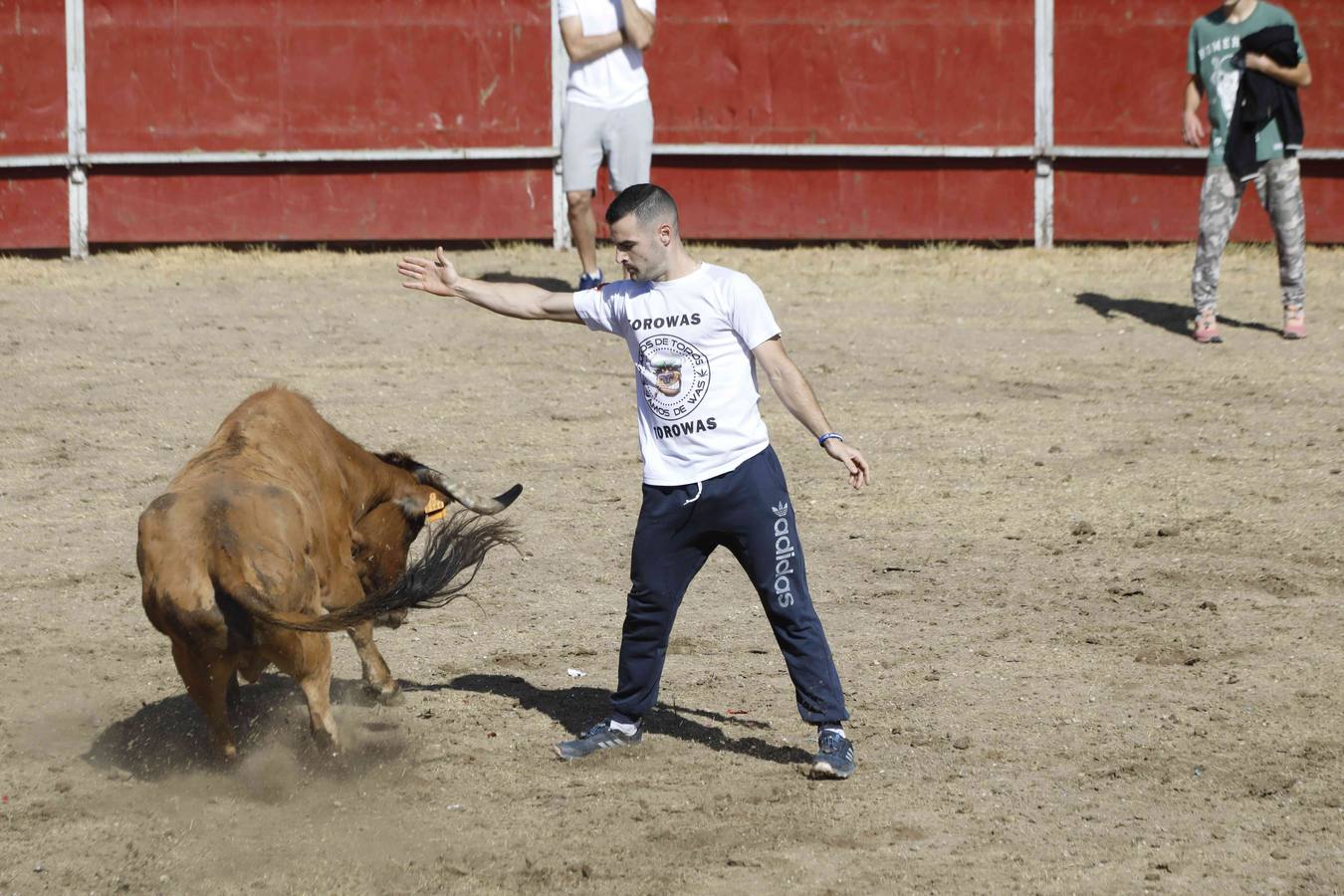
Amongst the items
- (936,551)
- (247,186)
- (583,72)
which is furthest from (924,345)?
(247,186)

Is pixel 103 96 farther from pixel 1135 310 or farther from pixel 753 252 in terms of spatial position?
pixel 1135 310

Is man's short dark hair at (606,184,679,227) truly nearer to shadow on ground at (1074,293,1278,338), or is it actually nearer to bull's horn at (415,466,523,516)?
bull's horn at (415,466,523,516)

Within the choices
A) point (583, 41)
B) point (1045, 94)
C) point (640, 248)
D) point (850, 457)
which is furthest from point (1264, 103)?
point (640, 248)

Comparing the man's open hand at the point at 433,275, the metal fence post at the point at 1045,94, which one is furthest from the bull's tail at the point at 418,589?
the metal fence post at the point at 1045,94

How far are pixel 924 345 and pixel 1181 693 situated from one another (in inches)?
197

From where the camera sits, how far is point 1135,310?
37.4 ft

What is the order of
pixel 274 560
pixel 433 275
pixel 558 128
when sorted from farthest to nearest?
pixel 558 128 → pixel 433 275 → pixel 274 560

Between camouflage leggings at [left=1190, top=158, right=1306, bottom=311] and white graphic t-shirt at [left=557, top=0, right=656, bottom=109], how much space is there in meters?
3.37

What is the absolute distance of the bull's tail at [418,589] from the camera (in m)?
4.70

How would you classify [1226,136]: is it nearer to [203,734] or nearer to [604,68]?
[604,68]

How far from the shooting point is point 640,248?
4934 millimetres

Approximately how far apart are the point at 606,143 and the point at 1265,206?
3.88m

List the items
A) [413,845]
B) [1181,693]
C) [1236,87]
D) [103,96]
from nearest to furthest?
[413,845]
[1181,693]
[1236,87]
[103,96]

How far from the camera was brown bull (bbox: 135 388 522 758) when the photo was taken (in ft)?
15.5
